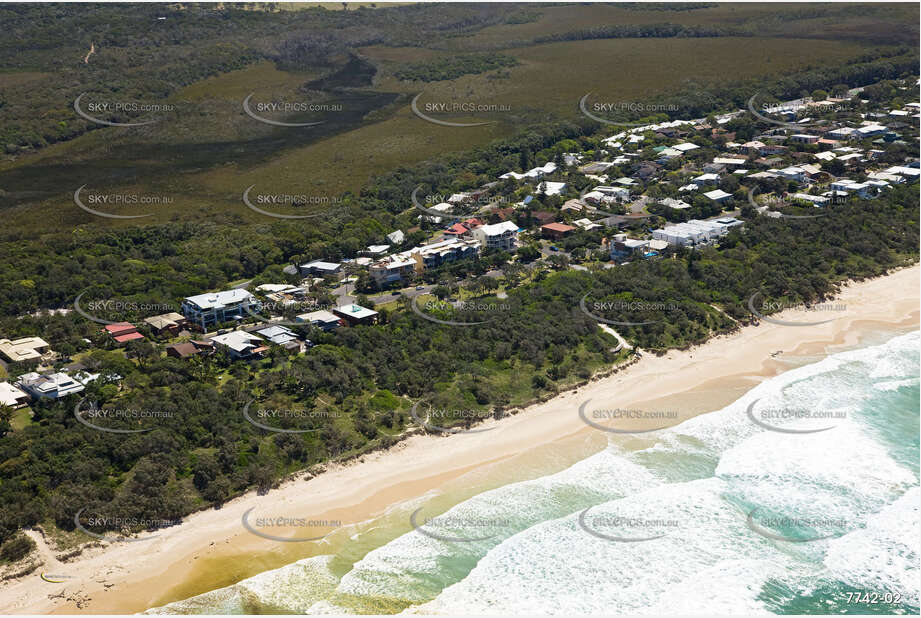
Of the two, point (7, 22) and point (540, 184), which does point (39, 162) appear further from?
point (540, 184)

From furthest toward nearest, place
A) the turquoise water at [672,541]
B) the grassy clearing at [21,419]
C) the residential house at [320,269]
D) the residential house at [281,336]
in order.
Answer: the residential house at [320,269] → the residential house at [281,336] → the grassy clearing at [21,419] → the turquoise water at [672,541]

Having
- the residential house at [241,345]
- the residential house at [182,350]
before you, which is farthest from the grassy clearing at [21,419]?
the residential house at [241,345]

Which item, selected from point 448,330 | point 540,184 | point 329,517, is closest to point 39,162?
point 540,184

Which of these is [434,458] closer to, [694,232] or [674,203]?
[694,232]

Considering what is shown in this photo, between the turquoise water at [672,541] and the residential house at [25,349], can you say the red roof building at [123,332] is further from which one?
the turquoise water at [672,541]

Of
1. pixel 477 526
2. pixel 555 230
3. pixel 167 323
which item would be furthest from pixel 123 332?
pixel 555 230

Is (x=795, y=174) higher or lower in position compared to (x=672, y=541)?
higher
